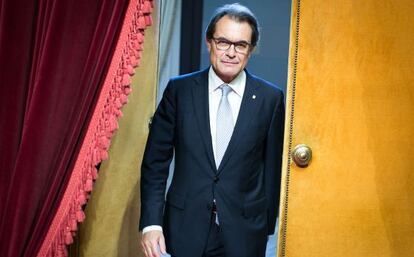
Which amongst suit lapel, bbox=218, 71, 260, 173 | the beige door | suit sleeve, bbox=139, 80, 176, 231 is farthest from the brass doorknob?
suit sleeve, bbox=139, 80, 176, 231

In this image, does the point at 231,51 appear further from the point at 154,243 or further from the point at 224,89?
the point at 154,243

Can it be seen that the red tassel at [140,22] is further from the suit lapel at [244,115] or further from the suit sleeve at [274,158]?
the suit sleeve at [274,158]

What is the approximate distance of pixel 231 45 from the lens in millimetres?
1716

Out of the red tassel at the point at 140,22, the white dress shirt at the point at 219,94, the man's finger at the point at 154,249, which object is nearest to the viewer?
the red tassel at the point at 140,22

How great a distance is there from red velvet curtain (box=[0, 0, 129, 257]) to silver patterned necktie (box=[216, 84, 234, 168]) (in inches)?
19.4

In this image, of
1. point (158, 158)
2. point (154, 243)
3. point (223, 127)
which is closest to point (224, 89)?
point (223, 127)

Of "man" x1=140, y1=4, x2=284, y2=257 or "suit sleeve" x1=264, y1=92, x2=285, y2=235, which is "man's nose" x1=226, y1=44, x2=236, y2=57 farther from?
"suit sleeve" x1=264, y1=92, x2=285, y2=235

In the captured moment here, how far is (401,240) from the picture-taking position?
1.78 meters

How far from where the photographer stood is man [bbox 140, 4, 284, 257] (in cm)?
174

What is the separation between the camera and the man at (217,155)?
1.74 metres

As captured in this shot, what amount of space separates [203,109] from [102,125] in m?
0.43

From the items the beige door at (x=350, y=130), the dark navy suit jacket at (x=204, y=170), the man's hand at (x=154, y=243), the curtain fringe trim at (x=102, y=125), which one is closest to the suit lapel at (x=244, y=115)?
the dark navy suit jacket at (x=204, y=170)

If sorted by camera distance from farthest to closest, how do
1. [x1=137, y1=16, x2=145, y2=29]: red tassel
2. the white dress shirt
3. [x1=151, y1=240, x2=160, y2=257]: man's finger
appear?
the white dress shirt, [x1=151, y1=240, x2=160, y2=257]: man's finger, [x1=137, y1=16, x2=145, y2=29]: red tassel

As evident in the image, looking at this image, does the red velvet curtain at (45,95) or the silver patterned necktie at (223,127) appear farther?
the silver patterned necktie at (223,127)
